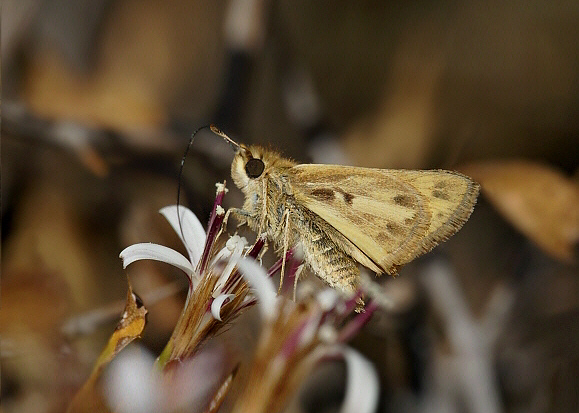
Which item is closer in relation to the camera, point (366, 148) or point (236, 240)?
point (236, 240)

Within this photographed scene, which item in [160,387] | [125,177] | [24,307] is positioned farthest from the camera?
[125,177]

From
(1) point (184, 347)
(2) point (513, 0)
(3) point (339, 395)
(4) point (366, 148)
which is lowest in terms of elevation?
(3) point (339, 395)

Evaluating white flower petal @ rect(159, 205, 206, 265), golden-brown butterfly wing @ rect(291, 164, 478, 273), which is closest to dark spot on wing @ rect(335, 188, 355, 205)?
golden-brown butterfly wing @ rect(291, 164, 478, 273)

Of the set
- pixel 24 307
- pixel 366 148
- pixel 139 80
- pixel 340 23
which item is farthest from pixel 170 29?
pixel 24 307

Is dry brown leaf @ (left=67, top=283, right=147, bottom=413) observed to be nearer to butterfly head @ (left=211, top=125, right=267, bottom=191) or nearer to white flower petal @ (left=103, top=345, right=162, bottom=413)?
white flower petal @ (left=103, top=345, right=162, bottom=413)

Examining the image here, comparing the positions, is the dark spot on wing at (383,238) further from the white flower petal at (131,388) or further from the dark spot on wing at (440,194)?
the white flower petal at (131,388)

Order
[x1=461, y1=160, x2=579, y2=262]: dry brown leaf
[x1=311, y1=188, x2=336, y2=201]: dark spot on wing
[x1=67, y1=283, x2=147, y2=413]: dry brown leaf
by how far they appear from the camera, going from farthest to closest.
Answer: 1. [x1=461, y1=160, x2=579, y2=262]: dry brown leaf
2. [x1=311, y1=188, x2=336, y2=201]: dark spot on wing
3. [x1=67, y1=283, x2=147, y2=413]: dry brown leaf

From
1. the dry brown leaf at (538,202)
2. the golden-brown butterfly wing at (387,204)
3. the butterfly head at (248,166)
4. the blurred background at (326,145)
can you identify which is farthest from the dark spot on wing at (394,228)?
the dry brown leaf at (538,202)

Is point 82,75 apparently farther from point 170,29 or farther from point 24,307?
point 24,307
